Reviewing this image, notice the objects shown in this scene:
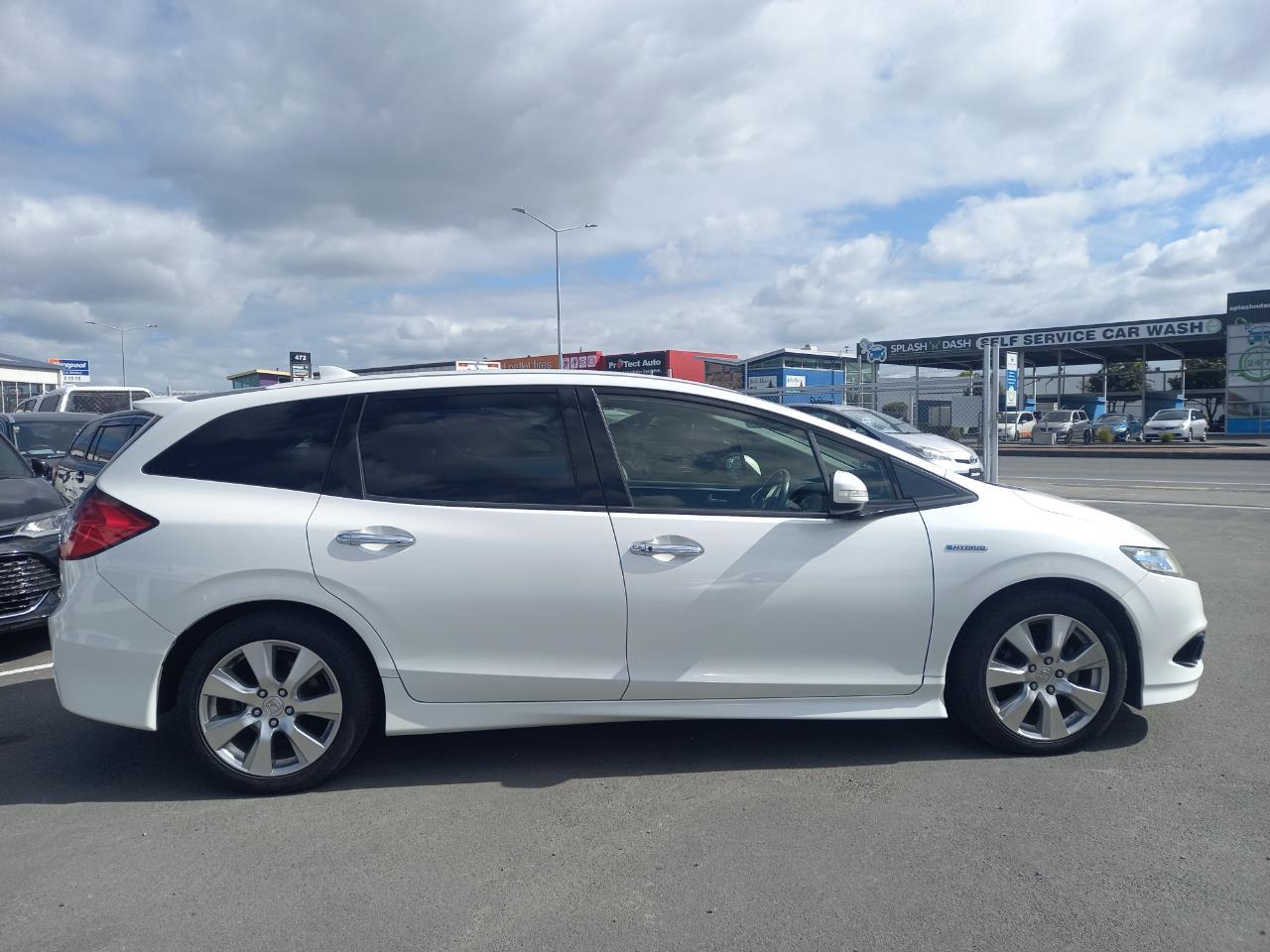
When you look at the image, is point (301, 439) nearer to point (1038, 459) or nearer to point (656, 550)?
point (656, 550)

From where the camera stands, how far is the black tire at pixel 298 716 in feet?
12.4

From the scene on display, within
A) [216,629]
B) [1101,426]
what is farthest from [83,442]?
[1101,426]

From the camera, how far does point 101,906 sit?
308 cm

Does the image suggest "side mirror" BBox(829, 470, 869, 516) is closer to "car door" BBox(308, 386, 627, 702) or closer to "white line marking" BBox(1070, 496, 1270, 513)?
"car door" BBox(308, 386, 627, 702)

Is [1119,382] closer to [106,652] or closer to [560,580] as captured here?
[560,580]

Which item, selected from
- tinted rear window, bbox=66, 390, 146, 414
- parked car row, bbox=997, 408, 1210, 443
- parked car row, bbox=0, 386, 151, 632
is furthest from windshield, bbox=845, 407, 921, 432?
parked car row, bbox=997, 408, 1210, 443

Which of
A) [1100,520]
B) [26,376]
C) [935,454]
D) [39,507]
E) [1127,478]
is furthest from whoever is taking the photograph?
[26,376]

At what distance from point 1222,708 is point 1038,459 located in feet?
82.6

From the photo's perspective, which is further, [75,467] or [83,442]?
[83,442]

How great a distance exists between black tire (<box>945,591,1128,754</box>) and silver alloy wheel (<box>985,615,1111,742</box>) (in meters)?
0.02

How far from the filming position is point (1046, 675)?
13.3ft

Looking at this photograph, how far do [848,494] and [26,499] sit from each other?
5890 mm

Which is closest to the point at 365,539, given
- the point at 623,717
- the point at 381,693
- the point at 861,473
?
the point at 381,693

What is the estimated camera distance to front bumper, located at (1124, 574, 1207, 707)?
4.09 m
